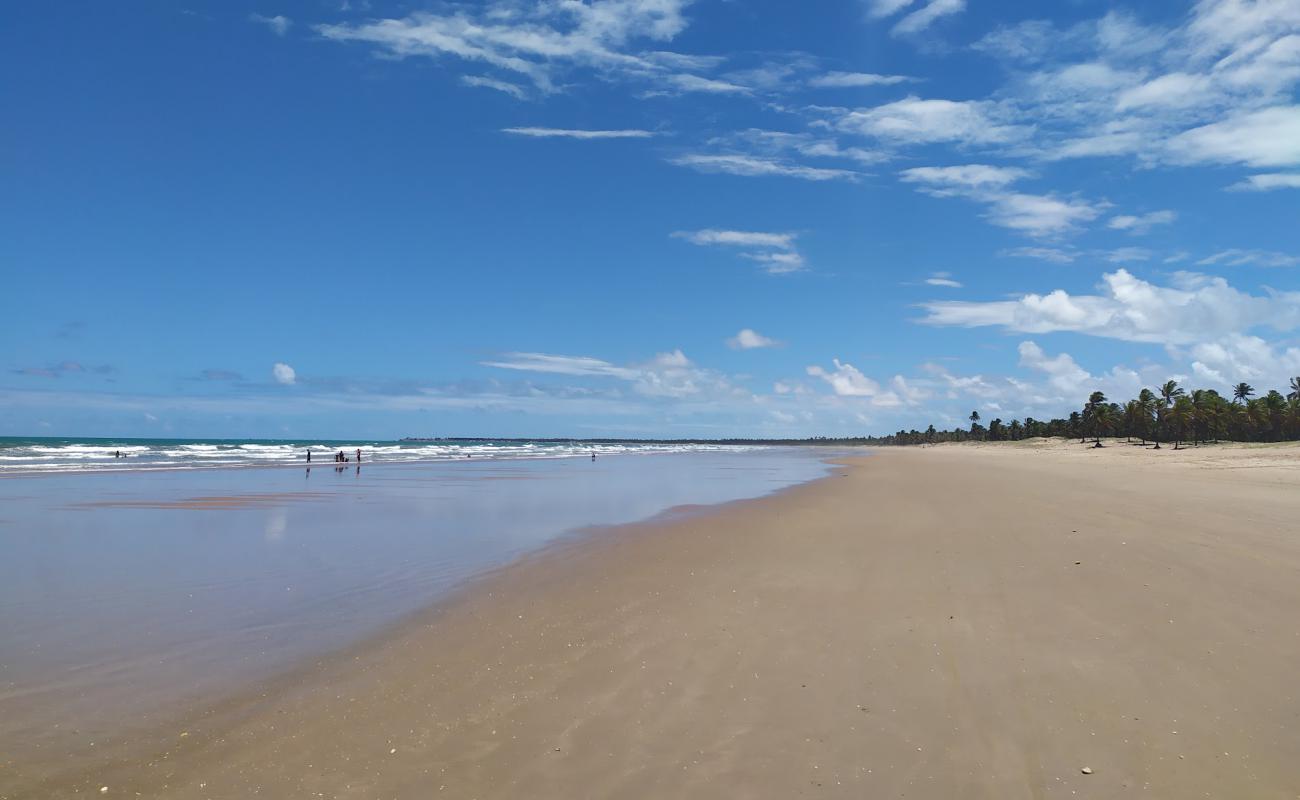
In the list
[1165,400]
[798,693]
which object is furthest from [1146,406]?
[798,693]

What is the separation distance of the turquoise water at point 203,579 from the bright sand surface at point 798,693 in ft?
3.06

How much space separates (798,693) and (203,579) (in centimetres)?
1024

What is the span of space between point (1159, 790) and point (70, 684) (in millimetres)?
9289

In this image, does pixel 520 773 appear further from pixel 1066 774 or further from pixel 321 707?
pixel 1066 774

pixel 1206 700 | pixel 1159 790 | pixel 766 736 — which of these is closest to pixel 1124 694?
pixel 1206 700

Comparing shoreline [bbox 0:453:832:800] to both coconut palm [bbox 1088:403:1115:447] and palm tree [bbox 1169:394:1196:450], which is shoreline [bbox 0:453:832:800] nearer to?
palm tree [bbox 1169:394:1196:450]

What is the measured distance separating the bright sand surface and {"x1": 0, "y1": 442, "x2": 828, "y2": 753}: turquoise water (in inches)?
36.7

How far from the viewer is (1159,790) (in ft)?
15.8

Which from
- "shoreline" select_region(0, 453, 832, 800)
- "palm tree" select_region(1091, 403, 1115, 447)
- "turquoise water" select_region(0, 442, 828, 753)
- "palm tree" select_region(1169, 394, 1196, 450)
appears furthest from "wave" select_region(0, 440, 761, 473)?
"palm tree" select_region(1091, 403, 1115, 447)

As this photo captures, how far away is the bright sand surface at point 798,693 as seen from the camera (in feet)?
16.4

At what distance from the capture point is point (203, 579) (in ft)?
38.5

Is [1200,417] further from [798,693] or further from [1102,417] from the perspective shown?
[798,693]

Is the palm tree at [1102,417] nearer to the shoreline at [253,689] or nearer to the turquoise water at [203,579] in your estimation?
the turquoise water at [203,579]

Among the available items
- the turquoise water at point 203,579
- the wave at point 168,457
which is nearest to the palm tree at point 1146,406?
the wave at point 168,457
